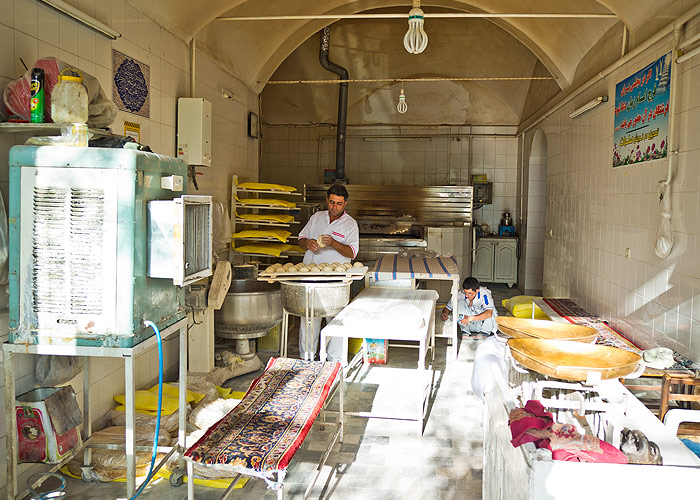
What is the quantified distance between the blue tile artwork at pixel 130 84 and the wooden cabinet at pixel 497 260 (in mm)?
7484

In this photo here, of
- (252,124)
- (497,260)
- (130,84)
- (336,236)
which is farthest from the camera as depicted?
(497,260)

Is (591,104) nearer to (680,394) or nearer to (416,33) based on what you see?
(416,33)

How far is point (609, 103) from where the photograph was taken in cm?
594

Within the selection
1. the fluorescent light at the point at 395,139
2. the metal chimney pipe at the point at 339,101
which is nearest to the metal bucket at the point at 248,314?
the metal chimney pipe at the point at 339,101

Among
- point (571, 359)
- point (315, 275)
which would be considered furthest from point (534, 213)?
point (571, 359)

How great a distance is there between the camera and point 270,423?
296cm

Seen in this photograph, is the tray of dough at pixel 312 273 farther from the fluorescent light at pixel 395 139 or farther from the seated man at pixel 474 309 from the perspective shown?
the fluorescent light at pixel 395 139

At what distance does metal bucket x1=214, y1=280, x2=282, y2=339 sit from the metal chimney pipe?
5440 millimetres

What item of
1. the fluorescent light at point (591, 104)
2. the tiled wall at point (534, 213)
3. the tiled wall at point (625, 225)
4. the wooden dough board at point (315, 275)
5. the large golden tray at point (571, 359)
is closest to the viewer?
the large golden tray at point (571, 359)

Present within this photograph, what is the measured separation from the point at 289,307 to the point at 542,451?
3504 millimetres

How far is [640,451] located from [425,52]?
31.9 ft

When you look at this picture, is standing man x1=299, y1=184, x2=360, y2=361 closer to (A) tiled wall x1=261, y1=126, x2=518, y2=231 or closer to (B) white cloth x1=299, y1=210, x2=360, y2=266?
(B) white cloth x1=299, y1=210, x2=360, y2=266

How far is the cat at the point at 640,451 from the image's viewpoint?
1964 mm

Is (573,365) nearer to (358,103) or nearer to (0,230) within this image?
(0,230)
